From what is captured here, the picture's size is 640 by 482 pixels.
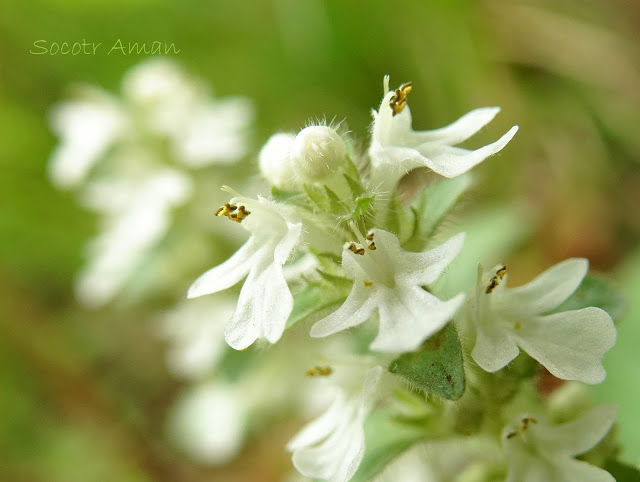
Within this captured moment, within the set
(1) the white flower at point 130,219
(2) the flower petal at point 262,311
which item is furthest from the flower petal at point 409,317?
(1) the white flower at point 130,219

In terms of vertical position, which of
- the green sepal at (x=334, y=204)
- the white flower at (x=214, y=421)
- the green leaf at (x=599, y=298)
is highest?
the green sepal at (x=334, y=204)

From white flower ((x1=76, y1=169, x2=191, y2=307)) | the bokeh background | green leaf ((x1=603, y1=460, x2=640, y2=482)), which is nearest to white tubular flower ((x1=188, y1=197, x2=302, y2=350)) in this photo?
green leaf ((x1=603, y1=460, x2=640, y2=482))

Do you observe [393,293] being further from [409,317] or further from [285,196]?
[285,196]

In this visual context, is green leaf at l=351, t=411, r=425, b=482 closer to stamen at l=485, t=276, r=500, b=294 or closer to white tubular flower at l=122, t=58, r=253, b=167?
stamen at l=485, t=276, r=500, b=294

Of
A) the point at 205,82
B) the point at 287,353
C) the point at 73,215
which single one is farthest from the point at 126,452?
the point at 205,82

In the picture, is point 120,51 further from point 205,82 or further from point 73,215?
point 73,215

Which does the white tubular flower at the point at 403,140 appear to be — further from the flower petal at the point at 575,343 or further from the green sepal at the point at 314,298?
the flower petal at the point at 575,343
